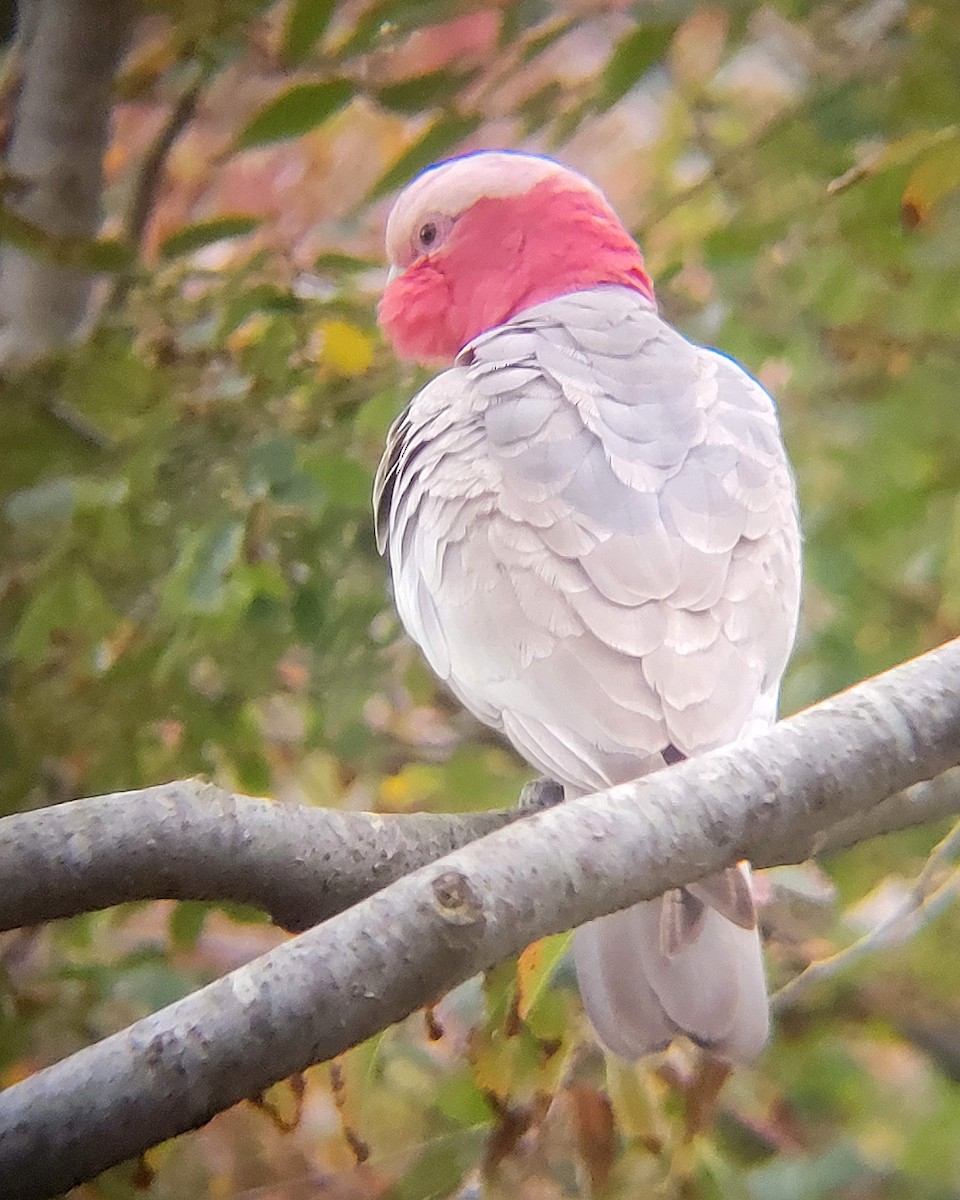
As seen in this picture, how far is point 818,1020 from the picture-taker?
1.20 m

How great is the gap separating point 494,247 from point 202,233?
26 cm

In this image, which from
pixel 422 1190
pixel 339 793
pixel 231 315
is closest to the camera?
pixel 422 1190

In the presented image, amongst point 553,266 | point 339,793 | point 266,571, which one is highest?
point 553,266

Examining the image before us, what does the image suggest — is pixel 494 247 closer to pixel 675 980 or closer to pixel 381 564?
pixel 381 564

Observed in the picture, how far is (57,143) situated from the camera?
128cm

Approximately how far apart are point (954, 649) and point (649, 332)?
0.50 meters

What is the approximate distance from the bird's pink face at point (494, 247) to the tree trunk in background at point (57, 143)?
33 centimetres

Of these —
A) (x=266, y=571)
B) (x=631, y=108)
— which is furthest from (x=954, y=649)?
(x=631, y=108)

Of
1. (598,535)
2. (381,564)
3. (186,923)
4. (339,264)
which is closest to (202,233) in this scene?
(339,264)

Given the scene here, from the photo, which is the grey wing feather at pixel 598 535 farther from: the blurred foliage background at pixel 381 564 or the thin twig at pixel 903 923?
the thin twig at pixel 903 923

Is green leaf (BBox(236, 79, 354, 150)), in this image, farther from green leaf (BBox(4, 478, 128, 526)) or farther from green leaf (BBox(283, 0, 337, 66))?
green leaf (BBox(4, 478, 128, 526))

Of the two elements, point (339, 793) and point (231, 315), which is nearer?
point (231, 315)

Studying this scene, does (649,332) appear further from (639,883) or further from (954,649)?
(639,883)

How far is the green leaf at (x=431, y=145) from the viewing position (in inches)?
38.8
